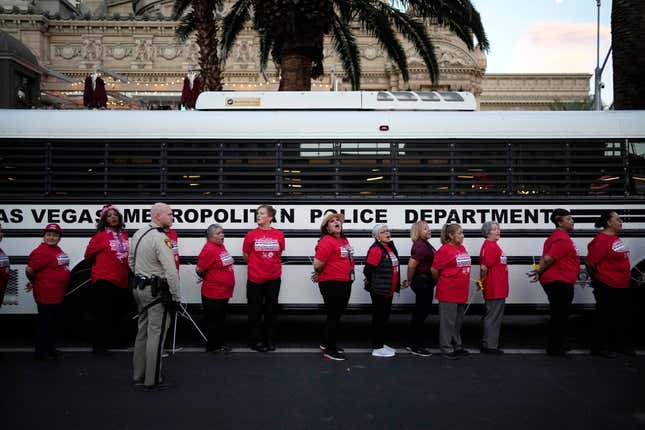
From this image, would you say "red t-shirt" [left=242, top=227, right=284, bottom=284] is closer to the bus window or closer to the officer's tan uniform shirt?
the officer's tan uniform shirt

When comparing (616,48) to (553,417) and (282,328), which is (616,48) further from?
(553,417)

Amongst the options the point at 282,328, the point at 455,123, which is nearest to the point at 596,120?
the point at 455,123

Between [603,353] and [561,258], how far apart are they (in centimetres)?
130

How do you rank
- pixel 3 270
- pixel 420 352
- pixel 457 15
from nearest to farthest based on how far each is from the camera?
pixel 3 270, pixel 420 352, pixel 457 15

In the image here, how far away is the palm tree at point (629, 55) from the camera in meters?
12.2

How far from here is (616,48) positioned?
1268cm

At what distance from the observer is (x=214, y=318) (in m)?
→ 7.96

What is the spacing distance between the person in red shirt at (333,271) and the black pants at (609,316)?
304cm

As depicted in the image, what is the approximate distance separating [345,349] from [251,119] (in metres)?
3.21

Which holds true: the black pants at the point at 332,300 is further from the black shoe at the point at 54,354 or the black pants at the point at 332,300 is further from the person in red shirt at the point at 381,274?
the black shoe at the point at 54,354

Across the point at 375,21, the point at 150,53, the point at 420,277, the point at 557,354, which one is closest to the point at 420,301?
the point at 420,277

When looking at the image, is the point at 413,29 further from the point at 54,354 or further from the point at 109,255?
the point at 54,354

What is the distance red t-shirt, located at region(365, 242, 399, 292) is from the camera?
301 inches

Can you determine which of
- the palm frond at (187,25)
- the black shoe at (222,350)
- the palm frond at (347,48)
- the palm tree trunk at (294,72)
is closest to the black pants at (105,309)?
the black shoe at (222,350)
